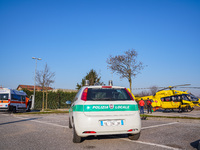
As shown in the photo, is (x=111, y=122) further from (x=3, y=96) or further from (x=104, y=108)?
(x=3, y=96)

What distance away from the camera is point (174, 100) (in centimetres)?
2184

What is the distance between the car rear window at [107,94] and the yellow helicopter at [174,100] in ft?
57.0

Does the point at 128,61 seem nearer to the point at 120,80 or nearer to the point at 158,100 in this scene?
the point at 120,80

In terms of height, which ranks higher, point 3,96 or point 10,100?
point 3,96

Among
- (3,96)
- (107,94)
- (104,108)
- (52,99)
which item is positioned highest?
(3,96)

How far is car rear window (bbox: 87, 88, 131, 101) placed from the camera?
17.0 ft

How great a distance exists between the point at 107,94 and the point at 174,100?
60.6ft

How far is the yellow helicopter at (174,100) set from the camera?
21223 millimetres

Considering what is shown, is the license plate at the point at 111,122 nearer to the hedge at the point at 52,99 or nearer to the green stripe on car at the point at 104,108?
the green stripe on car at the point at 104,108

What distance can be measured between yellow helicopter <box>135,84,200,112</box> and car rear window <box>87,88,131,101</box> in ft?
57.0

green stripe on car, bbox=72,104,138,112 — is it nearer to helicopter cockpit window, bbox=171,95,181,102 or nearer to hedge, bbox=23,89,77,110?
helicopter cockpit window, bbox=171,95,181,102


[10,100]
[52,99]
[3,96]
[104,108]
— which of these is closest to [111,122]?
[104,108]

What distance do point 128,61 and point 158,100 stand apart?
6.20 metres

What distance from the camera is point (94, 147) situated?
15.7ft
